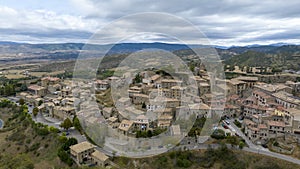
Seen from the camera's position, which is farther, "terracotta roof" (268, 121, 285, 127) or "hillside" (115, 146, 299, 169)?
"terracotta roof" (268, 121, 285, 127)

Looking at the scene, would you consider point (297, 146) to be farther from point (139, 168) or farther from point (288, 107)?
point (139, 168)

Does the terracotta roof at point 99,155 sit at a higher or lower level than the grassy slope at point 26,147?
higher

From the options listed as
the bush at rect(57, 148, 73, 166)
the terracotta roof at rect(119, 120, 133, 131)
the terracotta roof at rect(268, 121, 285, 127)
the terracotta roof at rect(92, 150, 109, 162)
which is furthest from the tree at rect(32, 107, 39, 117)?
the terracotta roof at rect(268, 121, 285, 127)

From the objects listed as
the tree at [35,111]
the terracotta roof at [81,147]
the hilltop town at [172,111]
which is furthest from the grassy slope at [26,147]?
the hilltop town at [172,111]

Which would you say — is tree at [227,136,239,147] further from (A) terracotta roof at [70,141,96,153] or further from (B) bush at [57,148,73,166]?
(B) bush at [57,148,73,166]

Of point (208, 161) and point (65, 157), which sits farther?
point (65, 157)

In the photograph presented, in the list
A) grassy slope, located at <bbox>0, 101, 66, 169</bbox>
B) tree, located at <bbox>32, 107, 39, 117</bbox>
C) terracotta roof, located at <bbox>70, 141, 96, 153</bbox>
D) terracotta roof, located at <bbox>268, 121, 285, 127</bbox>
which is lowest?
grassy slope, located at <bbox>0, 101, 66, 169</bbox>

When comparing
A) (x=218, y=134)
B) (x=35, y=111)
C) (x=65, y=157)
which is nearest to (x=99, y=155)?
(x=65, y=157)

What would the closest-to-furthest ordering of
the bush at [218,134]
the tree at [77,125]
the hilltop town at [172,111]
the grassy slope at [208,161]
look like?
the grassy slope at [208,161], the hilltop town at [172,111], the bush at [218,134], the tree at [77,125]

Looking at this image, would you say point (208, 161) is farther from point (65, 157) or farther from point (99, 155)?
point (65, 157)

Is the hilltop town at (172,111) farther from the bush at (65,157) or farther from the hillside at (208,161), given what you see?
the hillside at (208,161)

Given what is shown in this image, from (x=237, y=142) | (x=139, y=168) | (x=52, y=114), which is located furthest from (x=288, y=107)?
(x=52, y=114)

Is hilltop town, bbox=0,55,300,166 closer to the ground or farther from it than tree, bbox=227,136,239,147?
farther from it
